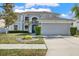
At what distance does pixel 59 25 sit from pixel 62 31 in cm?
12

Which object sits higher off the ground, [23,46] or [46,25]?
[46,25]

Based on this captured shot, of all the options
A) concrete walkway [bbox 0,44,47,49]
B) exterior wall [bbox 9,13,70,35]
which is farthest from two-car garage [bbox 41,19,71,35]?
concrete walkway [bbox 0,44,47,49]

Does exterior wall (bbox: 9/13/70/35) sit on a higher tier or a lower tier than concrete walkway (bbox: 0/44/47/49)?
higher

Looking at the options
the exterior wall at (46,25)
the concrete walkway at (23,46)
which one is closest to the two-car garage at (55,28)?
the exterior wall at (46,25)

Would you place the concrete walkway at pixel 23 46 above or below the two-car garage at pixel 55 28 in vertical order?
below

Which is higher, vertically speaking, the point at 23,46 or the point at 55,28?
the point at 55,28

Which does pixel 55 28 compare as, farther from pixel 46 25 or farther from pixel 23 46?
pixel 23 46

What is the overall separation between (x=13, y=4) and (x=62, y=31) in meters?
0.98

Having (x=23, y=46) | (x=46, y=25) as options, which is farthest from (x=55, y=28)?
(x=23, y=46)

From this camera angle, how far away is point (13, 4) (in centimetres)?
3641

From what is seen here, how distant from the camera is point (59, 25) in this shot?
120 feet

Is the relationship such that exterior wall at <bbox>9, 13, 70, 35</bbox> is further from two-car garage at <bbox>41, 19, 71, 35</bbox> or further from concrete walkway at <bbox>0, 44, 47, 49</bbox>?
concrete walkway at <bbox>0, 44, 47, 49</bbox>

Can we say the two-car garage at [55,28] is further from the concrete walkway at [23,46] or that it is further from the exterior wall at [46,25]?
the concrete walkway at [23,46]

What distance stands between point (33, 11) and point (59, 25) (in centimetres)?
52
